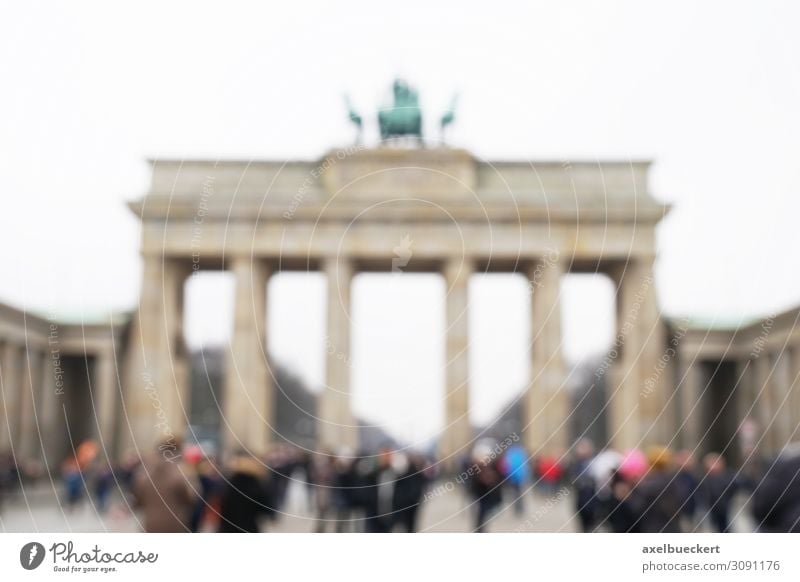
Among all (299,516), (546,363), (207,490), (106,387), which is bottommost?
(106,387)

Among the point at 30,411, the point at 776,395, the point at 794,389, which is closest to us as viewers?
the point at 794,389

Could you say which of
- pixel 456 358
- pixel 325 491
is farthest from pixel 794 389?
pixel 325 491

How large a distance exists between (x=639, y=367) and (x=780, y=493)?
45639mm

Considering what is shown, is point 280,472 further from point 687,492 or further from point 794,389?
point 794,389

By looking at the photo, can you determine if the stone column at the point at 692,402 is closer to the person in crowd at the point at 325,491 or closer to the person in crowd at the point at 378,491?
the person in crowd at the point at 325,491

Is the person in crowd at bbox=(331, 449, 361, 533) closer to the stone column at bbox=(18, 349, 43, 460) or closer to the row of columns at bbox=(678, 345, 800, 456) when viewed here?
the row of columns at bbox=(678, 345, 800, 456)

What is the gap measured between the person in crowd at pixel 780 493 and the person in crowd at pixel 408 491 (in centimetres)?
1357

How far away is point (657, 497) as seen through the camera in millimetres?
16484

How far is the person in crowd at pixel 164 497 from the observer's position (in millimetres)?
16297

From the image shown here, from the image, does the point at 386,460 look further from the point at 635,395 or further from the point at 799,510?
the point at 635,395

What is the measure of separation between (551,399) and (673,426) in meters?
9.38

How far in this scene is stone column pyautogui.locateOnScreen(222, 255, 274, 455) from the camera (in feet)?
173
